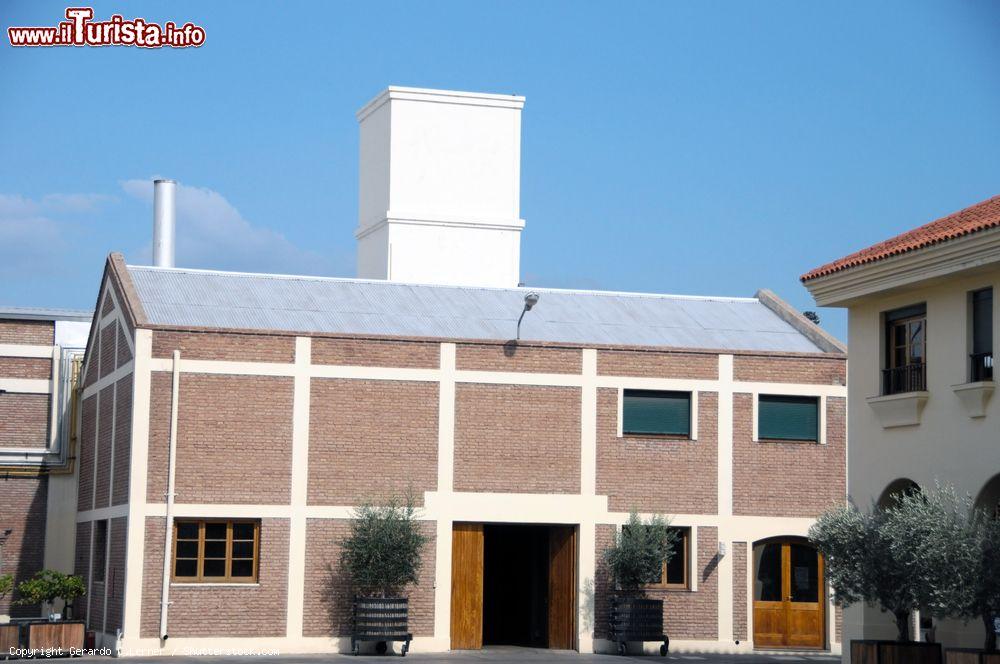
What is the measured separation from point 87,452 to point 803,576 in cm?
1683

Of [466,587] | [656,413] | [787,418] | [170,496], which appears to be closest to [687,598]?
[656,413]

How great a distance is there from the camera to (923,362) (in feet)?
76.8

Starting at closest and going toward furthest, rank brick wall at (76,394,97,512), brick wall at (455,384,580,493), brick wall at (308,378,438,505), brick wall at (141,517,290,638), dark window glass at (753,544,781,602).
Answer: brick wall at (141,517,290,638) < brick wall at (308,378,438,505) < brick wall at (455,384,580,493) < dark window glass at (753,544,781,602) < brick wall at (76,394,97,512)

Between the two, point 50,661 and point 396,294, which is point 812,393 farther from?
point 50,661

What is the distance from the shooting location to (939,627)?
23.1 m

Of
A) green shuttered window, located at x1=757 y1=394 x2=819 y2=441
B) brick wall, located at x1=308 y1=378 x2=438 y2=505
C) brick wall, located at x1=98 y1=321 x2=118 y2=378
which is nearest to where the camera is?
brick wall, located at x1=308 y1=378 x2=438 y2=505

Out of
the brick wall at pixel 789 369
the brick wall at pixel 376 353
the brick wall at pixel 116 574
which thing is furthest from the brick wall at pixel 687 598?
the brick wall at pixel 116 574

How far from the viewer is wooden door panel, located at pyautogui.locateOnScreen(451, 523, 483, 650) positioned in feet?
102

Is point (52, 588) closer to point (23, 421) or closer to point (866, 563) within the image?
point (23, 421)

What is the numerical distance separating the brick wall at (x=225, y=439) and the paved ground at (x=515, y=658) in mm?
3408

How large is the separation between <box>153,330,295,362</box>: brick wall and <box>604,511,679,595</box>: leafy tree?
8.03 m

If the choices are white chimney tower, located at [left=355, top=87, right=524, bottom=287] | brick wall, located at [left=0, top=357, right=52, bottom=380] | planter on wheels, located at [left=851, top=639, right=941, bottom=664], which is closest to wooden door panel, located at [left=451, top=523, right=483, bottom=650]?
planter on wheels, located at [left=851, top=639, right=941, bottom=664]

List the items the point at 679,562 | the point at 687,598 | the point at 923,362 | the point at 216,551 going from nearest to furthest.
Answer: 1. the point at 923,362
2. the point at 216,551
3. the point at 687,598
4. the point at 679,562

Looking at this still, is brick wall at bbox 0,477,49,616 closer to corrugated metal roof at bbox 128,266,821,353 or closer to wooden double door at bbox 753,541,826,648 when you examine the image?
corrugated metal roof at bbox 128,266,821,353
